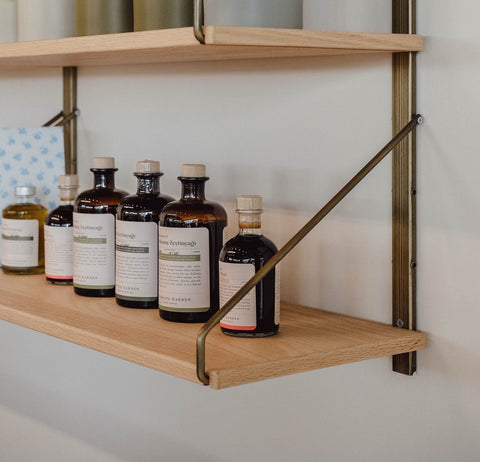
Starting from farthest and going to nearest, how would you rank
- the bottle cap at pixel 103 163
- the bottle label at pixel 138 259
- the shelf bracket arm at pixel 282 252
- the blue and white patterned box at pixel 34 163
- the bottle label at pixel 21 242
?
the blue and white patterned box at pixel 34 163
the bottle label at pixel 21 242
the bottle cap at pixel 103 163
the bottle label at pixel 138 259
the shelf bracket arm at pixel 282 252

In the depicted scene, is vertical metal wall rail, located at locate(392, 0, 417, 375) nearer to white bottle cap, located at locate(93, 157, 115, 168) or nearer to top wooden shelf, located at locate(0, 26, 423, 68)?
top wooden shelf, located at locate(0, 26, 423, 68)

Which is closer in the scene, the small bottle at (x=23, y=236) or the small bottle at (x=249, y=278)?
the small bottle at (x=249, y=278)

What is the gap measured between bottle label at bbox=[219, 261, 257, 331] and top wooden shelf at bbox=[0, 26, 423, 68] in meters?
0.24

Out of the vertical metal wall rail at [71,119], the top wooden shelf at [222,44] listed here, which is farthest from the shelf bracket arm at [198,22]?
the vertical metal wall rail at [71,119]

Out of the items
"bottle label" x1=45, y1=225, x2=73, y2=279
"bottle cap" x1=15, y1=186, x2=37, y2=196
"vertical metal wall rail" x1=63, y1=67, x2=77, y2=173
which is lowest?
"bottle label" x1=45, y1=225, x2=73, y2=279

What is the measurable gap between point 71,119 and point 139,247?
18.9 inches

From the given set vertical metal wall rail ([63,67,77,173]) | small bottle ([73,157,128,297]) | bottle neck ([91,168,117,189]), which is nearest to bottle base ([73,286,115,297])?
small bottle ([73,157,128,297])

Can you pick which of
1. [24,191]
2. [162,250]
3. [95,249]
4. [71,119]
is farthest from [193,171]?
[71,119]

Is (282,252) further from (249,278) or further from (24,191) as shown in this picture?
(24,191)

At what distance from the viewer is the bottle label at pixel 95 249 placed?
3.53 feet

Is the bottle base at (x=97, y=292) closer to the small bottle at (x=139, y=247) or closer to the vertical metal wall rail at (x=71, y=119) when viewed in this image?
the small bottle at (x=139, y=247)

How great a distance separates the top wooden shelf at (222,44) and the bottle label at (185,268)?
0.69 feet

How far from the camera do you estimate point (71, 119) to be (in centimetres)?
140

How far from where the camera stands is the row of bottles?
0.88 meters
